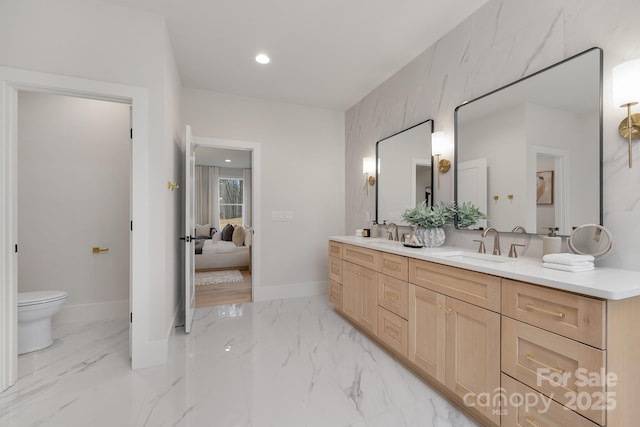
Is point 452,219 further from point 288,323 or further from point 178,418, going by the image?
point 178,418

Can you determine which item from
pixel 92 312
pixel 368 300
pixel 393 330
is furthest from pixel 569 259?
pixel 92 312

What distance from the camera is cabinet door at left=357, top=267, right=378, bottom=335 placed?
8.36 ft

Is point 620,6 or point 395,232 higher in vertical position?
point 620,6

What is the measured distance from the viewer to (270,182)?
398 cm

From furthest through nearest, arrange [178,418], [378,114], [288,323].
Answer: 1. [378,114]
2. [288,323]
3. [178,418]

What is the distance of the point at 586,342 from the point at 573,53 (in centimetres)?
156

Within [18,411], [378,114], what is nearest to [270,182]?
[378,114]

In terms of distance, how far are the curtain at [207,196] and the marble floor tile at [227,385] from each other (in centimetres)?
590

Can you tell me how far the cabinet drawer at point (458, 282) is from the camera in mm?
1504

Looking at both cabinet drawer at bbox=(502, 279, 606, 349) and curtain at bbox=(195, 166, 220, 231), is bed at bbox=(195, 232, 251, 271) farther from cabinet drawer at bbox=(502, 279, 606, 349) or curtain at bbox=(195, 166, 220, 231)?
cabinet drawer at bbox=(502, 279, 606, 349)

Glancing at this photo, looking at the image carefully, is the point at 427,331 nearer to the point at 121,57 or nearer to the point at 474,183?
the point at 474,183

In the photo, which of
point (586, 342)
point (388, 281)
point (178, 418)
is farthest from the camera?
point (388, 281)

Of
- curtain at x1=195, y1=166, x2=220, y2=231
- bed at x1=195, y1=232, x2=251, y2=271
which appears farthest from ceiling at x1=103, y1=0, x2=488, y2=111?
curtain at x1=195, y1=166, x2=220, y2=231

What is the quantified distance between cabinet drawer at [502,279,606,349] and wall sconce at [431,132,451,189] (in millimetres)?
1352
